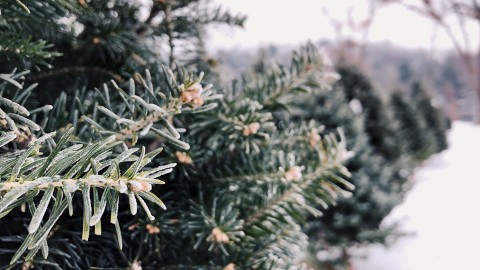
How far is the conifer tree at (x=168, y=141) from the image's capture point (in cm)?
47

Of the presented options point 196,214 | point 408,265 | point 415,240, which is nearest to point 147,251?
point 196,214

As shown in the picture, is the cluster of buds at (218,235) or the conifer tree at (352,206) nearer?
the cluster of buds at (218,235)

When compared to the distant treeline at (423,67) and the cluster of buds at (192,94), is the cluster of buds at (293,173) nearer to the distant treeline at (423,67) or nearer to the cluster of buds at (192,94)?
the cluster of buds at (192,94)

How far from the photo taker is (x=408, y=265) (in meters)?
2.13

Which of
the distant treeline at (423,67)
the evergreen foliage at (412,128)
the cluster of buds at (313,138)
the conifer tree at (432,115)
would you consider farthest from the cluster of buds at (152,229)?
the distant treeline at (423,67)

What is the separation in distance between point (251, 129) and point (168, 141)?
12 centimetres

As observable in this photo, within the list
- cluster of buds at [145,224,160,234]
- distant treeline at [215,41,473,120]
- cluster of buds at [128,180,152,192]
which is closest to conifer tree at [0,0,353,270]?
cluster of buds at [145,224,160,234]

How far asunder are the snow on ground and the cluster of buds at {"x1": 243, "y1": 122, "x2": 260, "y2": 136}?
84 centimetres

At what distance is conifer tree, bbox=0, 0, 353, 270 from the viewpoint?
1.54 feet

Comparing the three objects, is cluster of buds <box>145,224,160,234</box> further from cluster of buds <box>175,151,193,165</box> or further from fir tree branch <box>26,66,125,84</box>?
fir tree branch <box>26,66,125,84</box>

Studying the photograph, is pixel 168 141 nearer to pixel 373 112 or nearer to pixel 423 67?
pixel 373 112

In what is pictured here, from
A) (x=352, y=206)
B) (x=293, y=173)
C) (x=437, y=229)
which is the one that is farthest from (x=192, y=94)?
(x=437, y=229)

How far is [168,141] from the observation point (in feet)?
1.52

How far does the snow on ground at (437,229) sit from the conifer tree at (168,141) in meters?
A: 0.74
